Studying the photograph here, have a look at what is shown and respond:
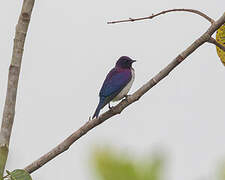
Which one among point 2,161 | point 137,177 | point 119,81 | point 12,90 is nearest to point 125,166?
point 137,177

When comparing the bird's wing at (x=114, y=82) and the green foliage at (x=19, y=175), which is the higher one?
the green foliage at (x=19, y=175)

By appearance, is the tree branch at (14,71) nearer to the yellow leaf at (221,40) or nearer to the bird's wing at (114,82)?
the yellow leaf at (221,40)

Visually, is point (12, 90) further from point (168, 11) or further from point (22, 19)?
point (168, 11)

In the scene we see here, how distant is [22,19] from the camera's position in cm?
150

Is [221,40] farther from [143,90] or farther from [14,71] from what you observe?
[14,71]

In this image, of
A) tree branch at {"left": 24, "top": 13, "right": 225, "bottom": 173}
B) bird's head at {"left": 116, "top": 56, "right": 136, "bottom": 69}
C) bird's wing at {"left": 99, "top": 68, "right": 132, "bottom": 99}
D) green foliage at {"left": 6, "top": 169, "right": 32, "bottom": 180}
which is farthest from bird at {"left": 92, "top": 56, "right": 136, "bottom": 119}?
green foliage at {"left": 6, "top": 169, "right": 32, "bottom": 180}

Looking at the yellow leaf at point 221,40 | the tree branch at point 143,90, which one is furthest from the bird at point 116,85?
the tree branch at point 143,90

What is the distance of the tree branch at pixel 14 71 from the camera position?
1379mm

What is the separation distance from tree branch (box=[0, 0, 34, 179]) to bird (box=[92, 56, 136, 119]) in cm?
374

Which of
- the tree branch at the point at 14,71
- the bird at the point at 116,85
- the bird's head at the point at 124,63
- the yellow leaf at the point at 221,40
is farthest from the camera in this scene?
the bird's head at the point at 124,63

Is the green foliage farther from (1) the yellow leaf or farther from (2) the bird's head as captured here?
(2) the bird's head

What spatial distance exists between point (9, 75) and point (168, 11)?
2.78ft

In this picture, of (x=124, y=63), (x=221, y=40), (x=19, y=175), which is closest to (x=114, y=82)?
(x=124, y=63)

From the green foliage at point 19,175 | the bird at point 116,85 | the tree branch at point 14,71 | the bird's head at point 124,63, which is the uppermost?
the tree branch at point 14,71
